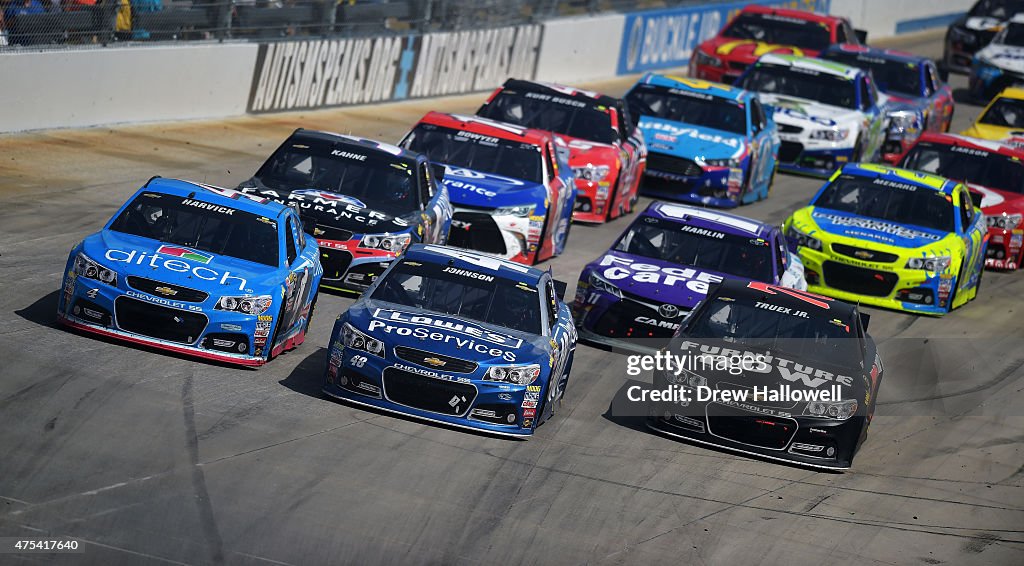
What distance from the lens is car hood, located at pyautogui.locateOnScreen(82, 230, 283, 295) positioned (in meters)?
12.6

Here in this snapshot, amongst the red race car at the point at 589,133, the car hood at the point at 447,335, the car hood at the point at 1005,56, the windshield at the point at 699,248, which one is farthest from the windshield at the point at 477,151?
the car hood at the point at 1005,56

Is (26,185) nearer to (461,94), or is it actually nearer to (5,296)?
(5,296)

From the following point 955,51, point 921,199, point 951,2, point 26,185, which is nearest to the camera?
point 26,185

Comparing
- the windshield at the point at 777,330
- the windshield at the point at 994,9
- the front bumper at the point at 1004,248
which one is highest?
the windshield at the point at 777,330

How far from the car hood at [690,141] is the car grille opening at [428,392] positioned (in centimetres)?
1236

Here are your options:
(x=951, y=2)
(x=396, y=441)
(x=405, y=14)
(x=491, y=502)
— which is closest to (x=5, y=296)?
(x=396, y=441)

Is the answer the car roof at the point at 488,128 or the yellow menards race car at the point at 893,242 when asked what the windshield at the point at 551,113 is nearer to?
the car roof at the point at 488,128

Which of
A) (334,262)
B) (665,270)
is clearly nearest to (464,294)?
(334,262)

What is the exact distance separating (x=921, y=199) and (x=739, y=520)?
10318mm

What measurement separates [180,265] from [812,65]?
59.0 ft

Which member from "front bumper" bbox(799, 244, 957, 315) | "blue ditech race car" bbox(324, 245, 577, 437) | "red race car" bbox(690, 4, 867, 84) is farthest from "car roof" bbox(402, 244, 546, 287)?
"red race car" bbox(690, 4, 867, 84)

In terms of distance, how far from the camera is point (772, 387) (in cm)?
1282

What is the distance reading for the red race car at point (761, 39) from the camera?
31.8 metres

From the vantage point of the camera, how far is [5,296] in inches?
546
